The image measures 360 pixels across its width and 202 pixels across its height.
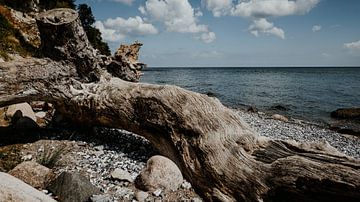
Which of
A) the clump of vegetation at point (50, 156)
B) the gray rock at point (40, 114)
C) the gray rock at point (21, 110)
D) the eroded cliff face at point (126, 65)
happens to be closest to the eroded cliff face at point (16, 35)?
the gray rock at point (40, 114)

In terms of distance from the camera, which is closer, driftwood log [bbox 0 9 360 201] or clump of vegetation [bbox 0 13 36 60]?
driftwood log [bbox 0 9 360 201]

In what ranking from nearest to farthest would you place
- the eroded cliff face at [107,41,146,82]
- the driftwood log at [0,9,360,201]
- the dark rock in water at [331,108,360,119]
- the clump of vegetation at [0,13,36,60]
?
the driftwood log at [0,9,360,201], the eroded cliff face at [107,41,146,82], the clump of vegetation at [0,13,36,60], the dark rock in water at [331,108,360,119]

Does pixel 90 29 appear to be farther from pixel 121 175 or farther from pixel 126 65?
pixel 121 175

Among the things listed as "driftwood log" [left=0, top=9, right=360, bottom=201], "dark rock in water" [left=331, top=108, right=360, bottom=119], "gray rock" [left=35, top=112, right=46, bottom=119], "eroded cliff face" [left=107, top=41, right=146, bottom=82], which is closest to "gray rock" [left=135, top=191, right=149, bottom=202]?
"driftwood log" [left=0, top=9, right=360, bottom=201]

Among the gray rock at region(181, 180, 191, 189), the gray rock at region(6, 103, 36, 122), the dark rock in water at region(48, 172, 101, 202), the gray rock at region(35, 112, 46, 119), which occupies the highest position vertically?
the gray rock at region(6, 103, 36, 122)

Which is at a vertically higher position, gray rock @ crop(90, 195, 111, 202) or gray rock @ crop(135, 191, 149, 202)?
gray rock @ crop(90, 195, 111, 202)

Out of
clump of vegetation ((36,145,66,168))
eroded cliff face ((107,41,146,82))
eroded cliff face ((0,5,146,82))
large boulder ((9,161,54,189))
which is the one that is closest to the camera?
large boulder ((9,161,54,189))

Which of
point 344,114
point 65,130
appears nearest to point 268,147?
point 65,130

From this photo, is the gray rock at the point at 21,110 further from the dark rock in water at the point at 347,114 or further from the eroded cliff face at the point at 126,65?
the dark rock in water at the point at 347,114

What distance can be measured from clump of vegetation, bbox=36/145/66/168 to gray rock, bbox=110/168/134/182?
1.39 metres

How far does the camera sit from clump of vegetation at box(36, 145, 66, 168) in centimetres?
619

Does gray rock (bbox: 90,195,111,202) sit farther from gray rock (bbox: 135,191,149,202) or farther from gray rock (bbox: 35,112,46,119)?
gray rock (bbox: 35,112,46,119)

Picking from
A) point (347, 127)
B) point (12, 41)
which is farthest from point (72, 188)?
point (347, 127)

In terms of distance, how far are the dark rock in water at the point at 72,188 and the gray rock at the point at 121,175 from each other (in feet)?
2.21
